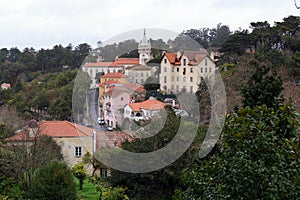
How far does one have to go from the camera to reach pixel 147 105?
8.80 meters

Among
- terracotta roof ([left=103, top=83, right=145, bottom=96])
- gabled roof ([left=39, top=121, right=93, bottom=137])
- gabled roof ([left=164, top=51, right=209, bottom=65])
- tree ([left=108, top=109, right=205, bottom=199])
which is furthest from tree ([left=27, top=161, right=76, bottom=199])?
gabled roof ([left=39, top=121, right=93, bottom=137])

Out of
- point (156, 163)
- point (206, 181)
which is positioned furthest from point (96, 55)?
point (206, 181)

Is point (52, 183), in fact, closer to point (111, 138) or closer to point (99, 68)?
point (111, 138)

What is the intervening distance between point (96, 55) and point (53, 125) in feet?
14.5

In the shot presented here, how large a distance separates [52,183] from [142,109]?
2225mm

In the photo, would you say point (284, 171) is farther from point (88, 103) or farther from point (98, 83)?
point (98, 83)

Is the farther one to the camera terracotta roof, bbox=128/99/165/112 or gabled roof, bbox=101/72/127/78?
gabled roof, bbox=101/72/127/78

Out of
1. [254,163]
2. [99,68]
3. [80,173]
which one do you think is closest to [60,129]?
[80,173]

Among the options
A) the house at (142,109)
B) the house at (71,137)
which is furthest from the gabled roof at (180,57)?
the house at (71,137)

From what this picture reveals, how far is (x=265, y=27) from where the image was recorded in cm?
2025

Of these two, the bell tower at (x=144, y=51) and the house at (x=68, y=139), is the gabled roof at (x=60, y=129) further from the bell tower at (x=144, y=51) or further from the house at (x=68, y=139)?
the bell tower at (x=144, y=51)

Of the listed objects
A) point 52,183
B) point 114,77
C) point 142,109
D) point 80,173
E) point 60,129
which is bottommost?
point 80,173

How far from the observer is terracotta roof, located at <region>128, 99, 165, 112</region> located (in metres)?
8.45

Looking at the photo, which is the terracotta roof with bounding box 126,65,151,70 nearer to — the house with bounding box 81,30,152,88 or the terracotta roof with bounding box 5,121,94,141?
the house with bounding box 81,30,152,88
